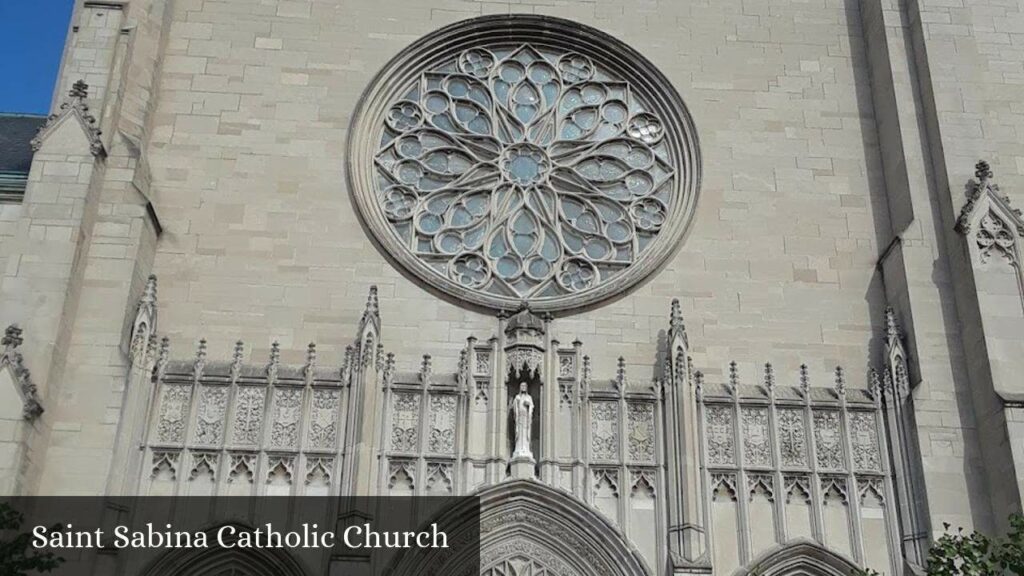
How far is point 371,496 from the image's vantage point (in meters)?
15.3

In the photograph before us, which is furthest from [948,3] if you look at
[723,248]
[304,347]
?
[304,347]

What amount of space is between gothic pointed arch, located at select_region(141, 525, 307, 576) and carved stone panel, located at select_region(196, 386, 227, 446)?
1.33 meters

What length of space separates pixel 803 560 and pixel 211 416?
27.9ft

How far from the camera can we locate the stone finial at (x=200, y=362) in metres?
16.0

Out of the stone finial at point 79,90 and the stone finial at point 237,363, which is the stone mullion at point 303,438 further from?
the stone finial at point 79,90

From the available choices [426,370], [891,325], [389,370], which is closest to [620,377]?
[426,370]

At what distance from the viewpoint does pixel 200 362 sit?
16.1 meters

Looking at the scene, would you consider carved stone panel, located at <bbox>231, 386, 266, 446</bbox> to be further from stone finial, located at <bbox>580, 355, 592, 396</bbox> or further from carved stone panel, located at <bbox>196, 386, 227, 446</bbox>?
stone finial, located at <bbox>580, 355, 592, 396</bbox>

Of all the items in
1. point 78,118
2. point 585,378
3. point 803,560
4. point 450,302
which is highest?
point 78,118

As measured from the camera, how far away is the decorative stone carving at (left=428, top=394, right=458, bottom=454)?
1588cm

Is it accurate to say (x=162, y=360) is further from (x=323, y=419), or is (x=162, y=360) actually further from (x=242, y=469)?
(x=323, y=419)

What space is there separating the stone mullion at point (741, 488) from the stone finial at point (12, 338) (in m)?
9.96

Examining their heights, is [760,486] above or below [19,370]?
below

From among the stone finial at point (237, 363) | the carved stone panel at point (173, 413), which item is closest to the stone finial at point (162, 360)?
the carved stone panel at point (173, 413)
